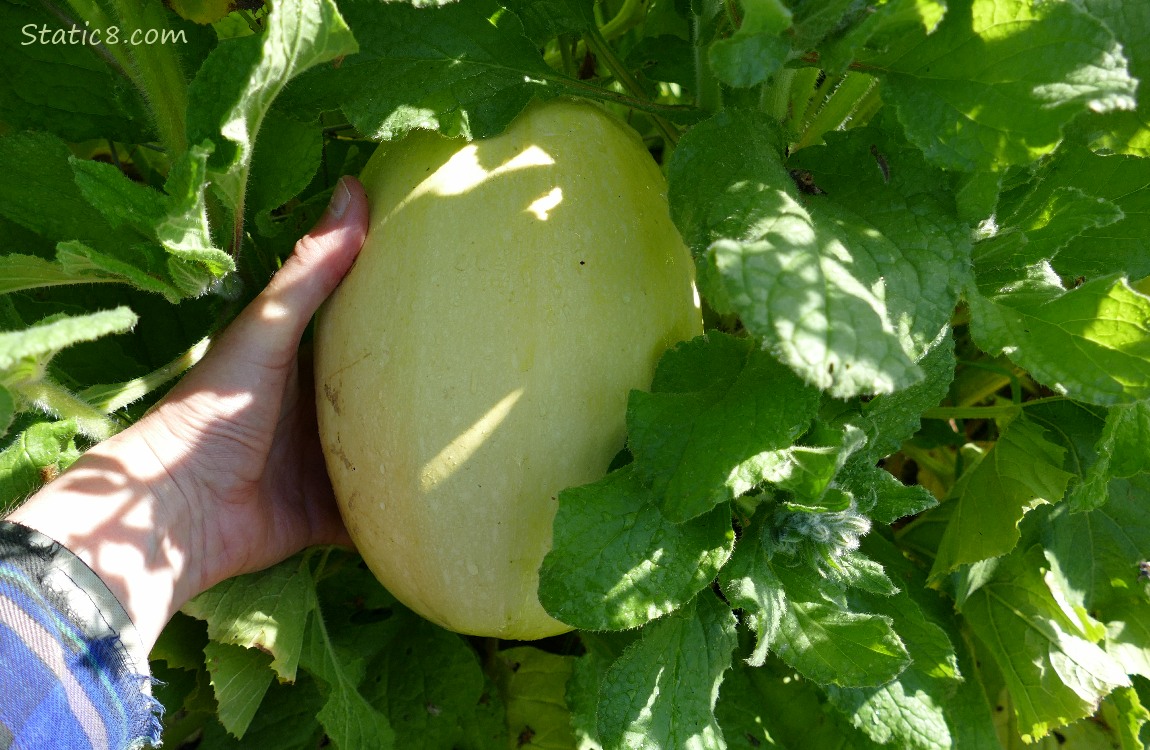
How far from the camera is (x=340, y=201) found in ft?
3.87

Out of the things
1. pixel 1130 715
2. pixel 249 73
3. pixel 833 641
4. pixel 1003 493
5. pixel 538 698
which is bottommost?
pixel 1130 715

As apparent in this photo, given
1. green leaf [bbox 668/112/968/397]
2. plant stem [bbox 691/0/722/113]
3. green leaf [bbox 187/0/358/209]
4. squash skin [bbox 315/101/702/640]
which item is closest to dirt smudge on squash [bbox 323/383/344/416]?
squash skin [bbox 315/101/702/640]

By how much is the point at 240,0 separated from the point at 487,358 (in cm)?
56

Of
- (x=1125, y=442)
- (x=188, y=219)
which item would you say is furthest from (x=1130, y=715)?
(x=188, y=219)

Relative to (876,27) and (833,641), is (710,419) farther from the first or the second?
(876,27)

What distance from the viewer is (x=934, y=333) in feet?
3.05

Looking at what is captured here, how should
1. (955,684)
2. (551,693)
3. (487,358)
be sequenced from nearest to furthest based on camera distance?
(487,358) → (955,684) → (551,693)

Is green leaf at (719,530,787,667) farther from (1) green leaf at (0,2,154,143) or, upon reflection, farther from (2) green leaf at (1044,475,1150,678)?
(1) green leaf at (0,2,154,143)

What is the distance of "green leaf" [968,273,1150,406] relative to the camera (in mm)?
935

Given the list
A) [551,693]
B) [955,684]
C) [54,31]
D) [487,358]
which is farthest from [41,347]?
[955,684]

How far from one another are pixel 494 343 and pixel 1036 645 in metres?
0.98

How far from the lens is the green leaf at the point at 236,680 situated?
47.7 inches

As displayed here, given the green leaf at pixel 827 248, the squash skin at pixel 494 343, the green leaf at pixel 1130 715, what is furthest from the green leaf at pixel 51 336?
the green leaf at pixel 1130 715

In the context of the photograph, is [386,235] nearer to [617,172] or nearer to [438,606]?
[617,172]
